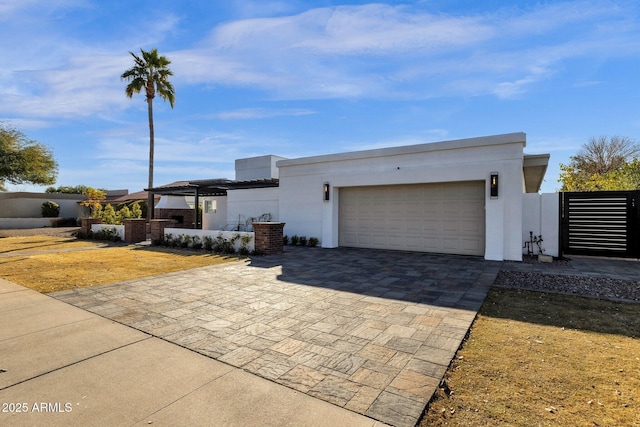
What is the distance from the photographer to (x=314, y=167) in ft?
41.4

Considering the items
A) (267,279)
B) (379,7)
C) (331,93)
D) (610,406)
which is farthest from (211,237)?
(610,406)

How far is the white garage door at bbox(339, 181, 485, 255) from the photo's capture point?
9.95m

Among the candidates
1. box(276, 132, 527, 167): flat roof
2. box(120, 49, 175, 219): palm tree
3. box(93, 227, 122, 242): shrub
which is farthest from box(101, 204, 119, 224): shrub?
box(276, 132, 527, 167): flat roof

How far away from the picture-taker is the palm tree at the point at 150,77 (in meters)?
19.4

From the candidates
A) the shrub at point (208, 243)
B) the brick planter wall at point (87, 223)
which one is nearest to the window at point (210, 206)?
the brick planter wall at point (87, 223)

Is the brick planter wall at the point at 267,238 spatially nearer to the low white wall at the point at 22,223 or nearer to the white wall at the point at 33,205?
the low white wall at the point at 22,223

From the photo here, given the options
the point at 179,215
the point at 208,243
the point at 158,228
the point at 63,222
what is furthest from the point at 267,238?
the point at 63,222

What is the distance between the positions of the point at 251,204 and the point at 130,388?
12.9 m

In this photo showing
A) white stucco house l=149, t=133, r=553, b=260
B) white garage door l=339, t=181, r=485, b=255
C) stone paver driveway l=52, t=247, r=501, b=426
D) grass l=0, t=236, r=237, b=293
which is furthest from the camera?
white garage door l=339, t=181, r=485, b=255

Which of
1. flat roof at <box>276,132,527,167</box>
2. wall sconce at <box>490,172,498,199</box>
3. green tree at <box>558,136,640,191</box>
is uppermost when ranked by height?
green tree at <box>558,136,640,191</box>

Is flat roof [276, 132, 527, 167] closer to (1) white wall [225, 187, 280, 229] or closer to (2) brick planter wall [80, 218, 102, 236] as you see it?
(1) white wall [225, 187, 280, 229]

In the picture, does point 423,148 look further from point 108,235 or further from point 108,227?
point 108,227

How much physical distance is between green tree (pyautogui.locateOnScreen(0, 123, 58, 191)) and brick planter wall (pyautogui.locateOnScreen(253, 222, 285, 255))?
23.3m

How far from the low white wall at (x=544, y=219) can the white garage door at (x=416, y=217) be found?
1.59 metres
